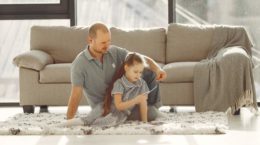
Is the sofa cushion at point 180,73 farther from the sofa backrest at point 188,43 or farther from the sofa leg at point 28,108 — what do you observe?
the sofa leg at point 28,108

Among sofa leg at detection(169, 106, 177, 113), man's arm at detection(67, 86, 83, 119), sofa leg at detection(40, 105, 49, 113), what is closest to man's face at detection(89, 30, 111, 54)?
man's arm at detection(67, 86, 83, 119)

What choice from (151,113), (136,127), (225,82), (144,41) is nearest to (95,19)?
(144,41)

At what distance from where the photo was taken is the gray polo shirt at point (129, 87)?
4.05 m

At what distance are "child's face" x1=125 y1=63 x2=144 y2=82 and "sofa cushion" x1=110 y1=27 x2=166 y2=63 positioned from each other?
1.51 metres

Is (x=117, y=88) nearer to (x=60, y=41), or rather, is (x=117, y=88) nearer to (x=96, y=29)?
(x=96, y=29)

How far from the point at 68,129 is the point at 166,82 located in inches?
51.2

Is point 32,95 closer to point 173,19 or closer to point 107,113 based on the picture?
point 107,113

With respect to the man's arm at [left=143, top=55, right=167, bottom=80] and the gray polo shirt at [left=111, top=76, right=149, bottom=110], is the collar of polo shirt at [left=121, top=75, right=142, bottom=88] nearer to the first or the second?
the gray polo shirt at [left=111, top=76, right=149, bottom=110]

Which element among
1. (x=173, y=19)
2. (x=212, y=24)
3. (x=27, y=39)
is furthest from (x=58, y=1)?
(x=212, y=24)

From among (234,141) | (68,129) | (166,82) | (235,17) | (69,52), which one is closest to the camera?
(234,141)

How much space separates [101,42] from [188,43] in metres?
1.77

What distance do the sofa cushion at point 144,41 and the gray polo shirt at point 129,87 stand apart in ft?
4.79

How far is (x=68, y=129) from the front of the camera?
3951 millimetres

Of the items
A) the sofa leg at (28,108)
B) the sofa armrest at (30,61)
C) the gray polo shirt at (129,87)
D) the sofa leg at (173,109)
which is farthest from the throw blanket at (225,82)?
the sofa leg at (28,108)
